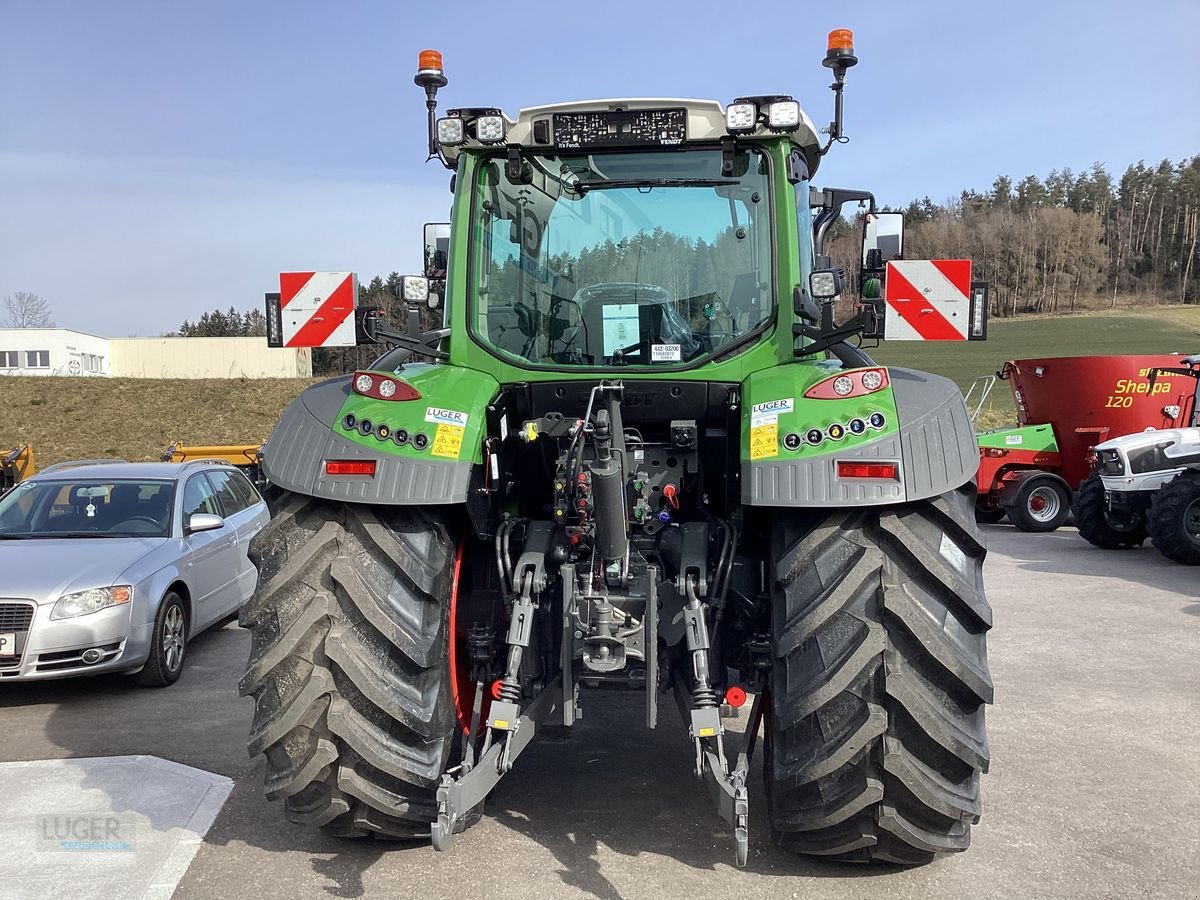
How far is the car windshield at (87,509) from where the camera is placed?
6.99 meters

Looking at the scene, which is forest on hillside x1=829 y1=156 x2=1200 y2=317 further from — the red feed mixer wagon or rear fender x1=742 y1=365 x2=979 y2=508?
rear fender x1=742 y1=365 x2=979 y2=508

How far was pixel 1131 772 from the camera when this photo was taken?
15.3 feet

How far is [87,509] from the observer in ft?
23.6

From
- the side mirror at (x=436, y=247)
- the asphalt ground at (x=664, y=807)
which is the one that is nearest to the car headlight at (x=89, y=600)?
the asphalt ground at (x=664, y=807)

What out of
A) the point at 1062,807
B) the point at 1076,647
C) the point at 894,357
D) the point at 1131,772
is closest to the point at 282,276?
the point at 1062,807

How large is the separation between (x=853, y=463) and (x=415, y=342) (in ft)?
5.98

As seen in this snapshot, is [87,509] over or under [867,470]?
under

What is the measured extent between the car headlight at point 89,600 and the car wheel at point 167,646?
0.92 ft

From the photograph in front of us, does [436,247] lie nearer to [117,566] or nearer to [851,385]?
[851,385]

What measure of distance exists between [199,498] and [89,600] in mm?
1756

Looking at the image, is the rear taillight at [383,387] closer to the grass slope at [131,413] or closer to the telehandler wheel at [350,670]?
the telehandler wheel at [350,670]

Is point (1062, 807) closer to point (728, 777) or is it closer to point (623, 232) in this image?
point (728, 777)

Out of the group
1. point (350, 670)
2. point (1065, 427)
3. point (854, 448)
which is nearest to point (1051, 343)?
point (1065, 427)

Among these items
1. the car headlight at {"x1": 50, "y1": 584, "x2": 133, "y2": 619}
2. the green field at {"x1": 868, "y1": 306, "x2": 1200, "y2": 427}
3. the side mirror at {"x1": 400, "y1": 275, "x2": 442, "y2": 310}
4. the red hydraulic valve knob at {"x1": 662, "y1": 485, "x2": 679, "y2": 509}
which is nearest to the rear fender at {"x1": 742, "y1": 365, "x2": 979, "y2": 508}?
the red hydraulic valve knob at {"x1": 662, "y1": 485, "x2": 679, "y2": 509}
